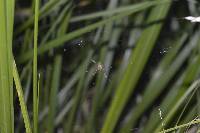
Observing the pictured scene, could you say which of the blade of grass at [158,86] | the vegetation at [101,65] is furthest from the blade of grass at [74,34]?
the blade of grass at [158,86]

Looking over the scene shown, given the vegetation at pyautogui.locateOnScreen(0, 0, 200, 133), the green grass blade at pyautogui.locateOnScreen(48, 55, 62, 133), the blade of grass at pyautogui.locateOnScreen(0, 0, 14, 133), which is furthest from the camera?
the green grass blade at pyautogui.locateOnScreen(48, 55, 62, 133)

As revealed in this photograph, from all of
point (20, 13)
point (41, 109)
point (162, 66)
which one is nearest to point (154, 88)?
point (162, 66)

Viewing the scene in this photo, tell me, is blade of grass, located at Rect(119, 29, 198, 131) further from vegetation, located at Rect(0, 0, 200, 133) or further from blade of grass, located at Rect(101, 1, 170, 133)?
blade of grass, located at Rect(101, 1, 170, 133)

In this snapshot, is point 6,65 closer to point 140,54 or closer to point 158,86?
point 140,54

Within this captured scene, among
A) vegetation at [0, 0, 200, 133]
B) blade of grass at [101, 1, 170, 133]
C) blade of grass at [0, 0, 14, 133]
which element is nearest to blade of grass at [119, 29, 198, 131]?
vegetation at [0, 0, 200, 133]

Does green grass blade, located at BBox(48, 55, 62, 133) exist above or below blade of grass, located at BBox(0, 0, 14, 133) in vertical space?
below

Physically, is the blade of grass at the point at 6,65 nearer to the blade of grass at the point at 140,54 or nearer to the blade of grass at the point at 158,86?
the blade of grass at the point at 140,54

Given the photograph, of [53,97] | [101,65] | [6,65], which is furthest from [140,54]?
[6,65]

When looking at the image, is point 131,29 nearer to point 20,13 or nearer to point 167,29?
point 167,29
